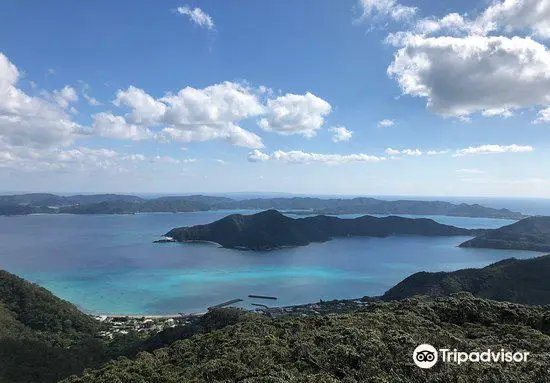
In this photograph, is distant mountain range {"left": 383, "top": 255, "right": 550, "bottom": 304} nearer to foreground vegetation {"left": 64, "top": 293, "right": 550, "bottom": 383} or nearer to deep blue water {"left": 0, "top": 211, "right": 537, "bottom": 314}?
deep blue water {"left": 0, "top": 211, "right": 537, "bottom": 314}

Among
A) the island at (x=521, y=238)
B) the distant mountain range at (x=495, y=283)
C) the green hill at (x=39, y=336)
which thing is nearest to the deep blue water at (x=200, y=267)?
the island at (x=521, y=238)

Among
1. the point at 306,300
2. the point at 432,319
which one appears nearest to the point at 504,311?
the point at 432,319

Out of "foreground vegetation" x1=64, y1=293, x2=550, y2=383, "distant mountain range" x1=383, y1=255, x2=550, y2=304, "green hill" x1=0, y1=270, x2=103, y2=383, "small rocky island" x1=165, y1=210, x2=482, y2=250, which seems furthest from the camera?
"small rocky island" x1=165, y1=210, x2=482, y2=250

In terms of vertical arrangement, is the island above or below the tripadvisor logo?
below

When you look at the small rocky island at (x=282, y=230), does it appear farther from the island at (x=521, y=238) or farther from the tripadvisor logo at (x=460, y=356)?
the tripadvisor logo at (x=460, y=356)

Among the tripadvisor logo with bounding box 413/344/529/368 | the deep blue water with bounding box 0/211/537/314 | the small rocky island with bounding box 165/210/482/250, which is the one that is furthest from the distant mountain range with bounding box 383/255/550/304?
the small rocky island with bounding box 165/210/482/250

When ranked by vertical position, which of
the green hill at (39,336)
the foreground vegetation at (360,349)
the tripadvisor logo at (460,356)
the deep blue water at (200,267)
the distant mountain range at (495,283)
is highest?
the tripadvisor logo at (460,356)

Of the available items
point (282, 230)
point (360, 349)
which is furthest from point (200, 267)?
point (360, 349)
